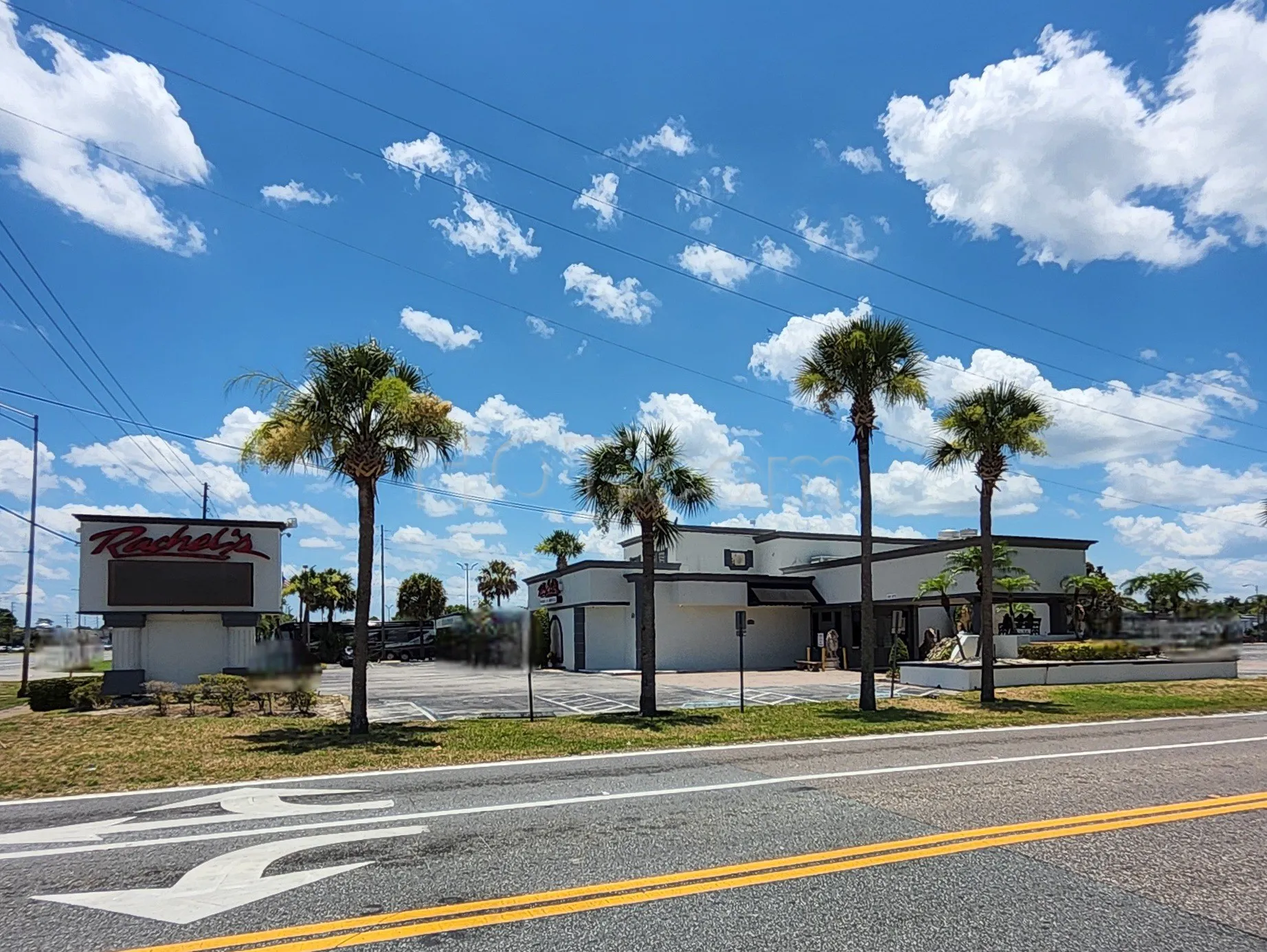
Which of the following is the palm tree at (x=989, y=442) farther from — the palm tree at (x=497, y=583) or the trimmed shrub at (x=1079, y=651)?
the palm tree at (x=497, y=583)

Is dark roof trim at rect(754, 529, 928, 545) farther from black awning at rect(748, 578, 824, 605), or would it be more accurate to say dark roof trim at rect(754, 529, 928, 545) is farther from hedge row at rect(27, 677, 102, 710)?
hedge row at rect(27, 677, 102, 710)

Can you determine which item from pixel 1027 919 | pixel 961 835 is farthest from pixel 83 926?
pixel 961 835

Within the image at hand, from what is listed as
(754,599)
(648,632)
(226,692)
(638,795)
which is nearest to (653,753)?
(638,795)

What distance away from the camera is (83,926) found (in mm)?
5719

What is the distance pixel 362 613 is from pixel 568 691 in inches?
477

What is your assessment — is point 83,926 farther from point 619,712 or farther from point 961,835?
point 619,712

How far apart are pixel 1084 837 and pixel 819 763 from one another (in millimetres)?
4640

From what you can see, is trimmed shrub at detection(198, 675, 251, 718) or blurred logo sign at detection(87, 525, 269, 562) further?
blurred logo sign at detection(87, 525, 269, 562)

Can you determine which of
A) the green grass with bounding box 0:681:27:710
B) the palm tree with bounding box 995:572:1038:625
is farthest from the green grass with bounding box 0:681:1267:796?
the palm tree with bounding box 995:572:1038:625

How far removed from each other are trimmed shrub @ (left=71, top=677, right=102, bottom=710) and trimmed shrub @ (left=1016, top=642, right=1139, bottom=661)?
24.8 metres

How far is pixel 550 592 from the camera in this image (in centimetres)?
4206

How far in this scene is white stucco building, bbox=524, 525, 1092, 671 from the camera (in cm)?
3209

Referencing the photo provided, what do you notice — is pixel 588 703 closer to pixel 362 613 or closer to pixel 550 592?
pixel 362 613

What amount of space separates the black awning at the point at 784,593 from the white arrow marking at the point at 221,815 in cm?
2791
